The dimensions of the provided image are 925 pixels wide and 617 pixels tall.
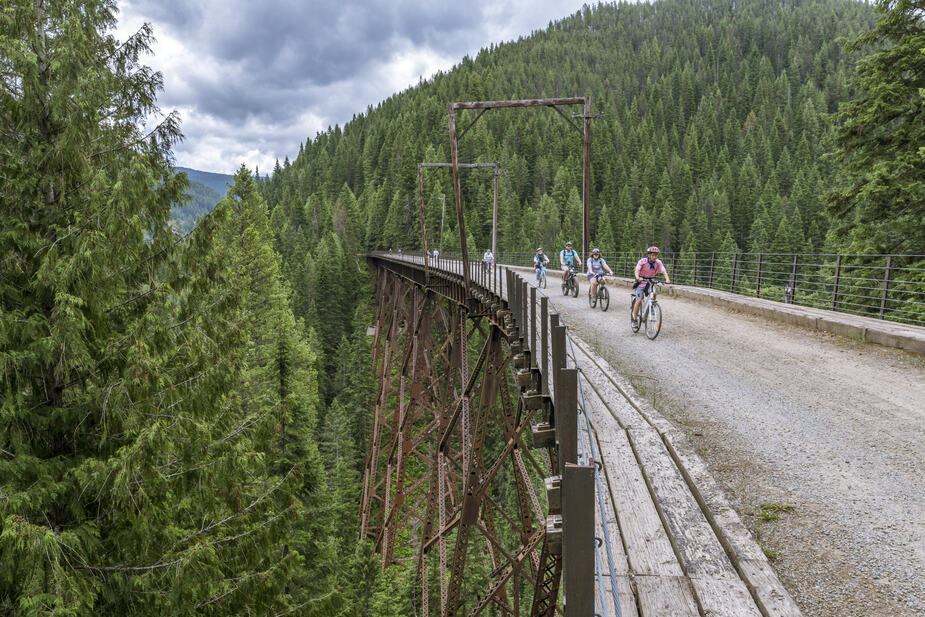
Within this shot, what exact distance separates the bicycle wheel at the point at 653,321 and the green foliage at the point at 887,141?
5.66 meters

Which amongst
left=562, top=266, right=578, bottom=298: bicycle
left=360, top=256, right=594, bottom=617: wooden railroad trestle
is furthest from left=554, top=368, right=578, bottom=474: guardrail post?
left=562, top=266, right=578, bottom=298: bicycle

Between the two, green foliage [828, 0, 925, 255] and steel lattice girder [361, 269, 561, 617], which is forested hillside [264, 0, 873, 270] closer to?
steel lattice girder [361, 269, 561, 617]

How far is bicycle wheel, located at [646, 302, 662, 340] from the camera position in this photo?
946 cm

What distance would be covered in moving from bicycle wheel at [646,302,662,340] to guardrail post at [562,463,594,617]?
8.09m

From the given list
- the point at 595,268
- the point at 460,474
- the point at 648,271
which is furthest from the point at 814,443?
the point at 595,268

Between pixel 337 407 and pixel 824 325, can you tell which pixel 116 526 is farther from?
pixel 337 407

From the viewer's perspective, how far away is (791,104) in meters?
119

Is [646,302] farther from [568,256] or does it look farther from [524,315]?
[568,256]

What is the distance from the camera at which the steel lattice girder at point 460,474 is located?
668 cm

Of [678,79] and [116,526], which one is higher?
[678,79]

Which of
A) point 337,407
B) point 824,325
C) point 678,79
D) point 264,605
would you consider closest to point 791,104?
point 678,79

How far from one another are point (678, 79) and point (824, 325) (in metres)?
139

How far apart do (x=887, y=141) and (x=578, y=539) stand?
14.4 m

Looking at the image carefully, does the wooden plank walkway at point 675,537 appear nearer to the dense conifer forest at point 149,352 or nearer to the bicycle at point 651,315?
the dense conifer forest at point 149,352
